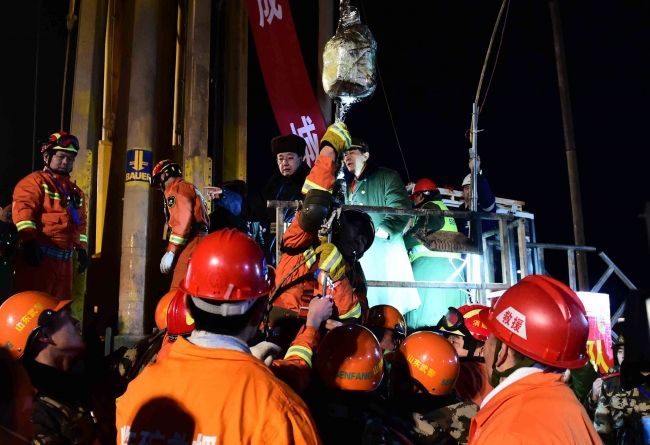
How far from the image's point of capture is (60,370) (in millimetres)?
3254

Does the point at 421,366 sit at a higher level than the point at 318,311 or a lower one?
lower

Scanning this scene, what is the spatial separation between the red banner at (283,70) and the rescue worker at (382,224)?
3443 millimetres

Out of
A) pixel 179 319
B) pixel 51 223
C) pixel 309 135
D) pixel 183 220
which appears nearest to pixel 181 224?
pixel 183 220

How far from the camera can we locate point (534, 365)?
7.95 ft

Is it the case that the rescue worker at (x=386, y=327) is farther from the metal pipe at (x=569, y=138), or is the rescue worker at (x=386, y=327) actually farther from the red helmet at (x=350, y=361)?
the metal pipe at (x=569, y=138)

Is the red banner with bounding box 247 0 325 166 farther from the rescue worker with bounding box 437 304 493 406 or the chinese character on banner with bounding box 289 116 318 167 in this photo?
the rescue worker with bounding box 437 304 493 406

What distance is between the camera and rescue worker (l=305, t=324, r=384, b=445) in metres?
3.37

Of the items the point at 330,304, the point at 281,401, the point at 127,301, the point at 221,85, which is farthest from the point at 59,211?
the point at 221,85

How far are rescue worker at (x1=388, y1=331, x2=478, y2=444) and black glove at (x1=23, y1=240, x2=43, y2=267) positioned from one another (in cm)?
433

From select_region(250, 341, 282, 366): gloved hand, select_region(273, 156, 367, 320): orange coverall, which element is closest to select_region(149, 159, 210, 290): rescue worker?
select_region(273, 156, 367, 320): orange coverall

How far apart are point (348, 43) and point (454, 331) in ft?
12.0

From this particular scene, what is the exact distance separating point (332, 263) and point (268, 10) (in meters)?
7.60

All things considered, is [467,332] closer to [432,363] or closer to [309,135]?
[432,363]

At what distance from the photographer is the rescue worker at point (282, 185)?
6898 mm
